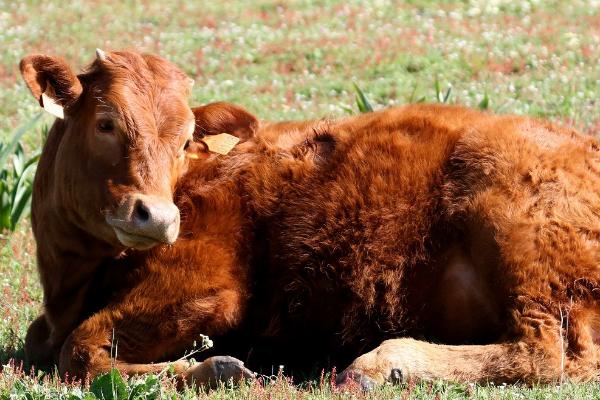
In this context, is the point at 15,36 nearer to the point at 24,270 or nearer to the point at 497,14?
the point at 497,14

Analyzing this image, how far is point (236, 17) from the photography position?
22250 mm

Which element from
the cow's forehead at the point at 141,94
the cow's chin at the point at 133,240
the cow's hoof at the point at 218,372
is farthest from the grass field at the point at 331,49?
the cow's hoof at the point at 218,372

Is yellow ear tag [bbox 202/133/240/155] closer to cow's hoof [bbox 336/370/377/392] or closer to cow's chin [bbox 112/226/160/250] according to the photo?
cow's chin [bbox 112/226/160/250]

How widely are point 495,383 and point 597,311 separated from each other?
2.31 ft

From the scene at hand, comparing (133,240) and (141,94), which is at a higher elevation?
(141,94)

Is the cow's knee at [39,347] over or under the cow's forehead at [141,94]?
under

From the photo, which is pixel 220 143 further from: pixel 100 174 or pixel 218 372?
pixel 218 372

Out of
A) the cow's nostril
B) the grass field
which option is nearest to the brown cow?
the cow's nostril

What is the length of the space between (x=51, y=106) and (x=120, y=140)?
54cm

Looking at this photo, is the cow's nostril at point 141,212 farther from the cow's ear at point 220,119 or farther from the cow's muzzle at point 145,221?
the cow's ear at point 220,119

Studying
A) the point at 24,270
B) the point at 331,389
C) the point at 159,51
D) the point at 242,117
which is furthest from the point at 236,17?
the point at 331,389

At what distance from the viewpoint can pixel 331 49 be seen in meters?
18.6

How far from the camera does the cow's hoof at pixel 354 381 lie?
5.45m

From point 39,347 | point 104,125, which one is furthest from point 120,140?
point 39,347
